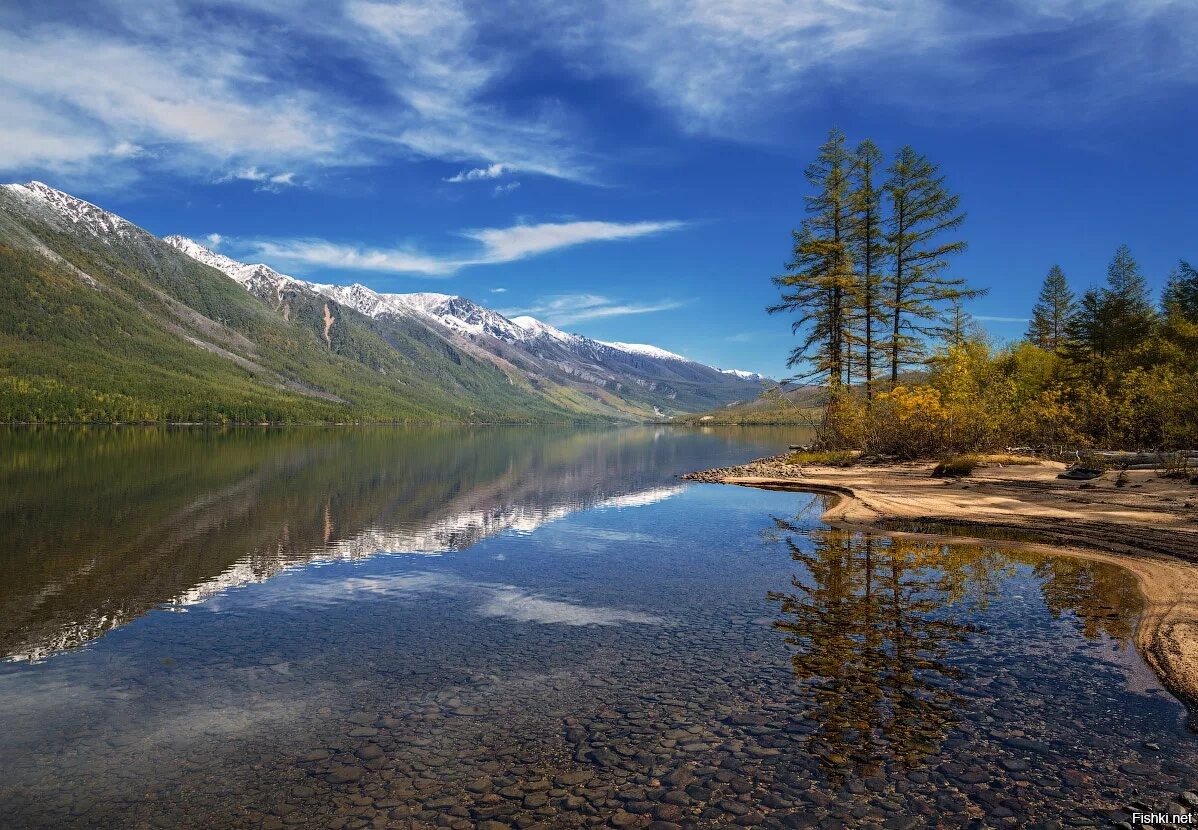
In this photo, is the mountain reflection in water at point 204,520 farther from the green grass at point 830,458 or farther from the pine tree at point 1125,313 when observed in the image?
the pine tree at point 1125,313

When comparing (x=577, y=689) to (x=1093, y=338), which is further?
(x=1093, y=338)

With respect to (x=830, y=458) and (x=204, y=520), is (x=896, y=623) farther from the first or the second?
(x=830, y=458)

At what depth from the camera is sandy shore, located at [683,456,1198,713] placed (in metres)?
13.6

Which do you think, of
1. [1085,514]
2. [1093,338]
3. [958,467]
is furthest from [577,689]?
[1093,338]

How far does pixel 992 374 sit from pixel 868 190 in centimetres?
2362

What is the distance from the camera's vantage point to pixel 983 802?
786cm

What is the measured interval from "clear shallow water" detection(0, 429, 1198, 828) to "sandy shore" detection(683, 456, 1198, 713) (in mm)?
965

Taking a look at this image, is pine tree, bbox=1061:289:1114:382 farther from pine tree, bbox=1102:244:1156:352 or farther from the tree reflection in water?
the tree reflection in water

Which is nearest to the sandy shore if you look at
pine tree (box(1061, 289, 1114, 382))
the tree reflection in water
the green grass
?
the tree reflection in water

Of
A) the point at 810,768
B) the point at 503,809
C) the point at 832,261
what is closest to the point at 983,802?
the point at 810,768

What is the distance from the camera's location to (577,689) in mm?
11648

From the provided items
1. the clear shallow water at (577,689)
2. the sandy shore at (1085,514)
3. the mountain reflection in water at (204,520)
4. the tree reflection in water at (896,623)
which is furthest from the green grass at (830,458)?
the clear shallow water at (577,689)

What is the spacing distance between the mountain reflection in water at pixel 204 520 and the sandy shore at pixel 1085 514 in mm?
14381

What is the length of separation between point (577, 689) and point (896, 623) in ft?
25.3
